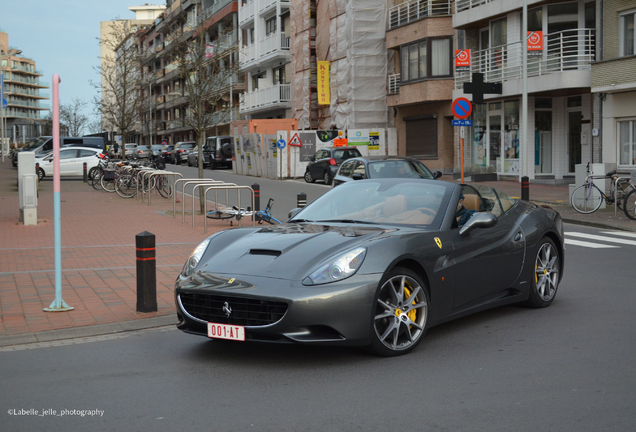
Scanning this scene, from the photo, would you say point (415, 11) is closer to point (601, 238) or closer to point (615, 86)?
point (615, 86)

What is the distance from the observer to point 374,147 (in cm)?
4109

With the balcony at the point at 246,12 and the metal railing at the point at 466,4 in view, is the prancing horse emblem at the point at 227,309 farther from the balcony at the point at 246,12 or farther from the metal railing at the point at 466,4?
the balcony at the point at 246,12

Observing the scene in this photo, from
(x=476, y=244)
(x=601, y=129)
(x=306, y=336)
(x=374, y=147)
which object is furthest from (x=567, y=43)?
(x=306, y=336)

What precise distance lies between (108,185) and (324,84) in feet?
69.1

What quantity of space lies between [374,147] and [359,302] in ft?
118

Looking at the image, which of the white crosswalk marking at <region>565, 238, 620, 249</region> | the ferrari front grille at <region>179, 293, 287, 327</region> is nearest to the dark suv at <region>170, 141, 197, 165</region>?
the white crosswalk marking at <region>565, 238, 620, 249</region>

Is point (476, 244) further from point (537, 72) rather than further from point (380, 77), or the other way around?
point (380, 77)

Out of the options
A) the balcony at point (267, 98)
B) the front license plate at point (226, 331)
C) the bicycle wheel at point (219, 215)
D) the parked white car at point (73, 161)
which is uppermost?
the balcony at point (267, 98)

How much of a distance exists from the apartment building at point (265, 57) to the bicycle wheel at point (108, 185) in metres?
26.5

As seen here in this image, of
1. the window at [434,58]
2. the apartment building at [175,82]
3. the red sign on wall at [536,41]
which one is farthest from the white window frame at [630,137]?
the apartment building at [175,82]

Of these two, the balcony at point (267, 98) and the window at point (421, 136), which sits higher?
the balcony at point (267, 98)

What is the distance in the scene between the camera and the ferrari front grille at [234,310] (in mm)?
5508

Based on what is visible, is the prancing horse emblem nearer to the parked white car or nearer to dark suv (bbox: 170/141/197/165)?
the parked white car

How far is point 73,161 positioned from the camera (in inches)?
1385
